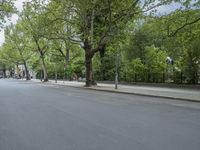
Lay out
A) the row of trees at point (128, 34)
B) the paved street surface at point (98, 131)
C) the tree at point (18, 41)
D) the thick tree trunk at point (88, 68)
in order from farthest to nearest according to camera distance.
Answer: the tree at point (18, 41) < the thick tree trunk at point (88, 68) < the row of trees at point (128, 34) < the paved street surface at point (98, 131)

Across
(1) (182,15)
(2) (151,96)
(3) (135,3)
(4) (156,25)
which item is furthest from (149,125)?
(3) (135,3)

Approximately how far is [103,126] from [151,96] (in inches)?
497

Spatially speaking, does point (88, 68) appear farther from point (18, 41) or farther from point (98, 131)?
point (18, 41)

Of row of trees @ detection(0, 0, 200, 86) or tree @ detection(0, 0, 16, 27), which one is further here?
tree @ detection(0, 0, 16, 27)

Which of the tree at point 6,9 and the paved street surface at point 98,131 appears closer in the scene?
the paved street surface at point 98,131

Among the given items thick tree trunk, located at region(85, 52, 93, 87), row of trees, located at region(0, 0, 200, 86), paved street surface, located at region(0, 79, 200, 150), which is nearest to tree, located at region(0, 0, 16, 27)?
row of trees, located at region(0, 0, 200, 86)

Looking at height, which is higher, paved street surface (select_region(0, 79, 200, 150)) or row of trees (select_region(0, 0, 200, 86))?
row of trees (select_region(0, 0, 200, 86))

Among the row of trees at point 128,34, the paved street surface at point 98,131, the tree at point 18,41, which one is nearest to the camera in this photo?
the paved street surface at point 98,131

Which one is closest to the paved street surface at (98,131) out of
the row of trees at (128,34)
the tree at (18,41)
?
the row of trees at (128,34)

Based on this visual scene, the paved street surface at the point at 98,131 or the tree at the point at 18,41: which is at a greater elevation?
the tree at the point at 18,41

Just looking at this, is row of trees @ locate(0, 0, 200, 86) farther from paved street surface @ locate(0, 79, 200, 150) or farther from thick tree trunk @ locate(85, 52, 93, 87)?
paved street surface @ locate(0, 79, 200, 150)

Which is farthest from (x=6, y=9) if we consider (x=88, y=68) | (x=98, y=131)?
(x=98, y=131)

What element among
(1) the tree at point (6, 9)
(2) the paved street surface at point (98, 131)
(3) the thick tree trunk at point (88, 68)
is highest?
(1) the tree at point (6, 9)

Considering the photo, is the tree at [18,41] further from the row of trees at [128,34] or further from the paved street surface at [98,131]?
the paved street surface at [98,131]
